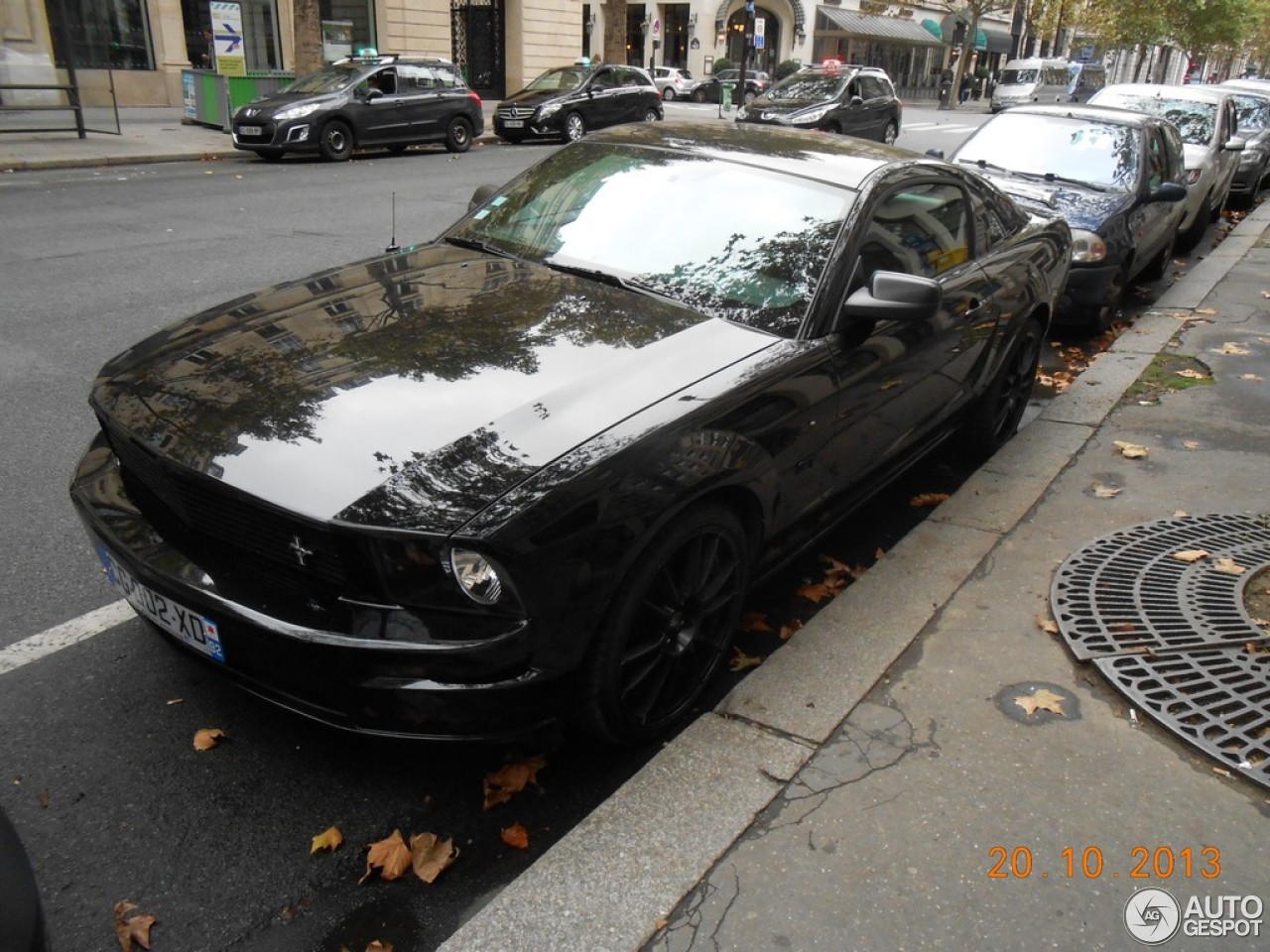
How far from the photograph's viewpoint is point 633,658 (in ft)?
9.30

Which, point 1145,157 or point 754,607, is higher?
point 1145,157

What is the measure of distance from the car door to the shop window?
23.3 metres

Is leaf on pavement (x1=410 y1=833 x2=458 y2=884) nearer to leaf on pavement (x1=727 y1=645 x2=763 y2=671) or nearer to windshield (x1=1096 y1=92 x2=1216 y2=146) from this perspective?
leaf on pavement (x1=727 y1=645 x2=763 y2=671)

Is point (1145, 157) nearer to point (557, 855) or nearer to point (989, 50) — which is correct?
point (557, 855)

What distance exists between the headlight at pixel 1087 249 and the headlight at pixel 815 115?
1369 centimetres

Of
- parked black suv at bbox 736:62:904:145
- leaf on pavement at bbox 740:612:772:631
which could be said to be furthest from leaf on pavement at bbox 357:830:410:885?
parked black suv at bbox 736:62:904:145

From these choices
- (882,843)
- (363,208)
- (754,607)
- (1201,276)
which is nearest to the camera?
(882,843)

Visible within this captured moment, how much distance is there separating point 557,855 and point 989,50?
6982cm

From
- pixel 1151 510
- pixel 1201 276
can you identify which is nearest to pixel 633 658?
pixel 1151 510

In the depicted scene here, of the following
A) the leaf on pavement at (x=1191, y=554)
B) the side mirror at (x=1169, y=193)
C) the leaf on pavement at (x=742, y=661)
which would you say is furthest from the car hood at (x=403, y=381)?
the side mirror at (x=1169, y=193)

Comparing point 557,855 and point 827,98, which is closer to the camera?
point 557,855

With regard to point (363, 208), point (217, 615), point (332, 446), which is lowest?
point (363, 208)

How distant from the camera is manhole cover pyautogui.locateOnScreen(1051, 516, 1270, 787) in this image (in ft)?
10.1

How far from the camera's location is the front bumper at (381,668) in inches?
94.9
